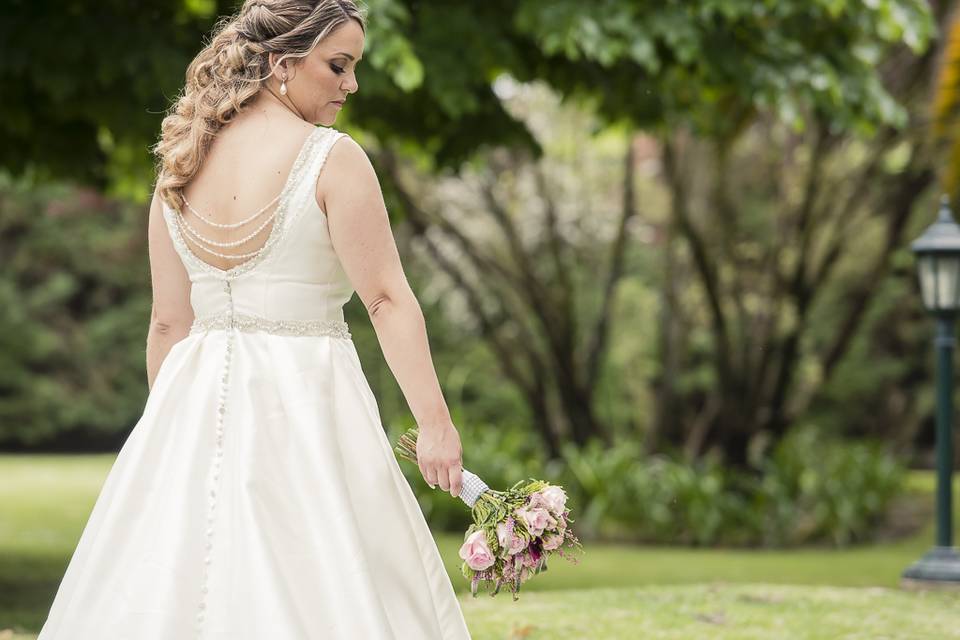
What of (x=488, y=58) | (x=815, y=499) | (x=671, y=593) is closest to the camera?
(x=671, y=593)

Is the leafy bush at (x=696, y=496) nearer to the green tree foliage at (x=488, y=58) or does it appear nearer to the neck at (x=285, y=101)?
the green tree foliage at (x=488, y=58)

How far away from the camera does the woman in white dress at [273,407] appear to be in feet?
8.75

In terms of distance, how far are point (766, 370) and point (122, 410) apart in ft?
48.2

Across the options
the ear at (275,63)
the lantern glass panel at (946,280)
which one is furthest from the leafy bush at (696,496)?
the ear at (275,63)

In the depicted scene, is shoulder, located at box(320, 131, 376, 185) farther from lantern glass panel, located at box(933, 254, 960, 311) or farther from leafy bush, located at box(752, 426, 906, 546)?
leafy bush, located at box(752, 426, 906, 546)

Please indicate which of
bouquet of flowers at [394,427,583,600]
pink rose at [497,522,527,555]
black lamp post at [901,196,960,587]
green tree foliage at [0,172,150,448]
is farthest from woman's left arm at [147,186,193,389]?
green tree foliage at [0,172,150,448]

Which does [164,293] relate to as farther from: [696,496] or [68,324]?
[68,324]

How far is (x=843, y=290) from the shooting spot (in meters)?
20.3

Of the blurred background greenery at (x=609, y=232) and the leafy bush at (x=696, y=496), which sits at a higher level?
the blurred background greenery at (x=609, y=232)

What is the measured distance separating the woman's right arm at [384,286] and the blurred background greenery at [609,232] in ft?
12.0

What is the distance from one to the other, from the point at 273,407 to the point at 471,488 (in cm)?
47

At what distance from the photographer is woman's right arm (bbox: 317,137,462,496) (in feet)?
8.80

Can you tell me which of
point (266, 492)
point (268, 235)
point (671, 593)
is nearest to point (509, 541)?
point (266, 492)

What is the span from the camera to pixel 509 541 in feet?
9.25
